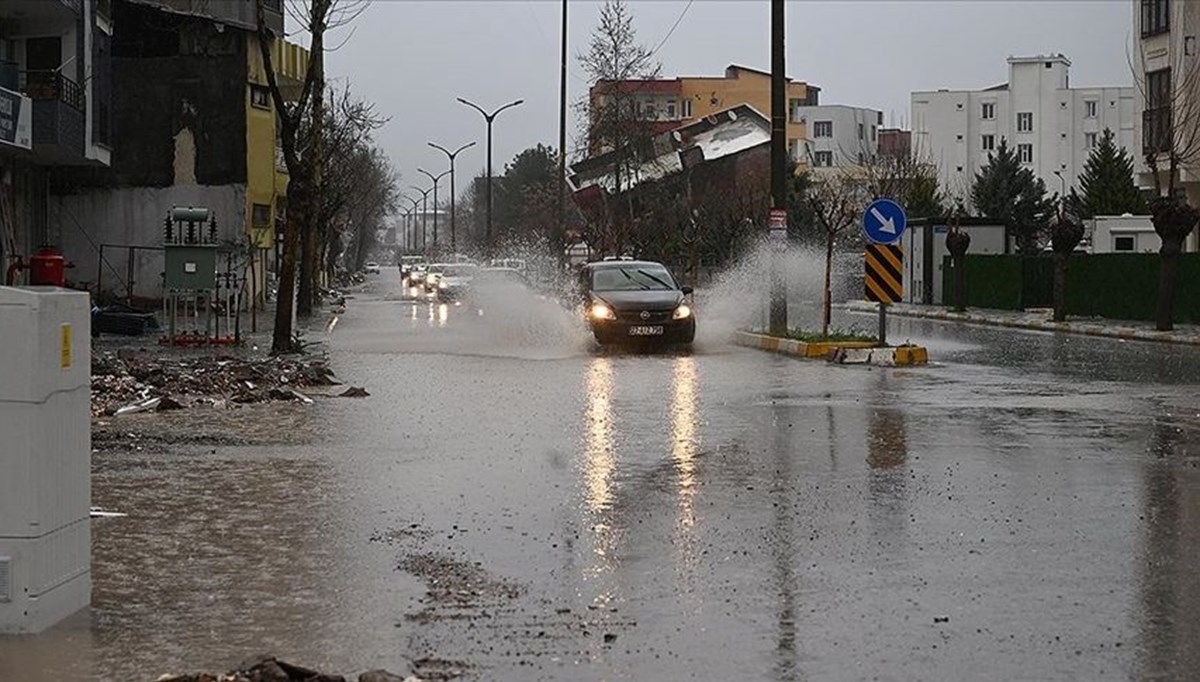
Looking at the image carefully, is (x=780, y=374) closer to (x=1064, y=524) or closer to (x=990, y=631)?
(x=1064, y=524)

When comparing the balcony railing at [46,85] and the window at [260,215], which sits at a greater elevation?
the balcony railing at [46,85]

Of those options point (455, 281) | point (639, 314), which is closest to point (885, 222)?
point (639, 314)

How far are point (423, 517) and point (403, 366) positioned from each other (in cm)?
1468

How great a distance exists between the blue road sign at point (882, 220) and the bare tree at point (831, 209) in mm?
2948

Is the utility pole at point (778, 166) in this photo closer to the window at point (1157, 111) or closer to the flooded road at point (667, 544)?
the flooded road at point (667, 544)

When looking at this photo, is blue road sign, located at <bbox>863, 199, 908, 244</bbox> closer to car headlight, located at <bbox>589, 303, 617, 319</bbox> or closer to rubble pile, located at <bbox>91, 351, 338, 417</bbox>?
car headlight, located at <bbox>589, 303, 617, 319</bbox>

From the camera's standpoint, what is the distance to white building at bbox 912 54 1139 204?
11769 centimetres

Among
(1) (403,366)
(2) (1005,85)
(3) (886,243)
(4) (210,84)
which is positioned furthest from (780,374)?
(2) (1005,85)

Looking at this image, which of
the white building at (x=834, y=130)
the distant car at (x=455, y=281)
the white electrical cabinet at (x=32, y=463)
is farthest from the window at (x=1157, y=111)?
the white building at (x=834, y=130)

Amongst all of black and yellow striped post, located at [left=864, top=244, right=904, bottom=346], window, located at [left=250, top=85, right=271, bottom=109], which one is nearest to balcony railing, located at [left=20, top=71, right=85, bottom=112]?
window, located at [left=250, top=85, right=271, bottom=109]

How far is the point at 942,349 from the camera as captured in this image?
29312mm

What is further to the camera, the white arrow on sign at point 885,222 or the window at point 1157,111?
the window at point 1157,111

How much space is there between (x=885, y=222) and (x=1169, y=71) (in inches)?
836

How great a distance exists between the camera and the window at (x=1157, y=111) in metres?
41.4
